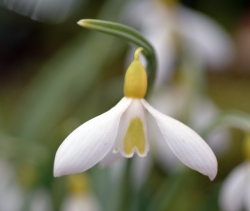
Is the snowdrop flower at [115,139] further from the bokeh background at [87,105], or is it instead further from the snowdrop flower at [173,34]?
the snowdrop flower at [173,34]

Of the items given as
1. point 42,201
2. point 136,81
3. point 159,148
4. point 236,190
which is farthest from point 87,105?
point 136,81

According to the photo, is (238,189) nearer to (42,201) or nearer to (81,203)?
(81,203)

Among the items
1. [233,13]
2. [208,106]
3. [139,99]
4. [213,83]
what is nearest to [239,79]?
[213,83]

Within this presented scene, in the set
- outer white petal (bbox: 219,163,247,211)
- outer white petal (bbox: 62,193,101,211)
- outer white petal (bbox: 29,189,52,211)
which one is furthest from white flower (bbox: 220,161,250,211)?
outer white petal (bbox: 29,189,52,211)

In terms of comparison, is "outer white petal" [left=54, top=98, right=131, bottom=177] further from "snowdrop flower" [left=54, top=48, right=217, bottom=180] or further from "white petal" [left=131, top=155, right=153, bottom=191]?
"white petal" [left=131, top=155, right=153, bottom=191]

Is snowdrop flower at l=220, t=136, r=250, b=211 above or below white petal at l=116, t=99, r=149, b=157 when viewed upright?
below

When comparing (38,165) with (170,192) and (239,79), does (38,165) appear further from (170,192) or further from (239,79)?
(239,79)

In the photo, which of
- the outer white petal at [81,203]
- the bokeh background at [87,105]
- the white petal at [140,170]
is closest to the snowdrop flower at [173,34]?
the bokeh background at [87,105]
